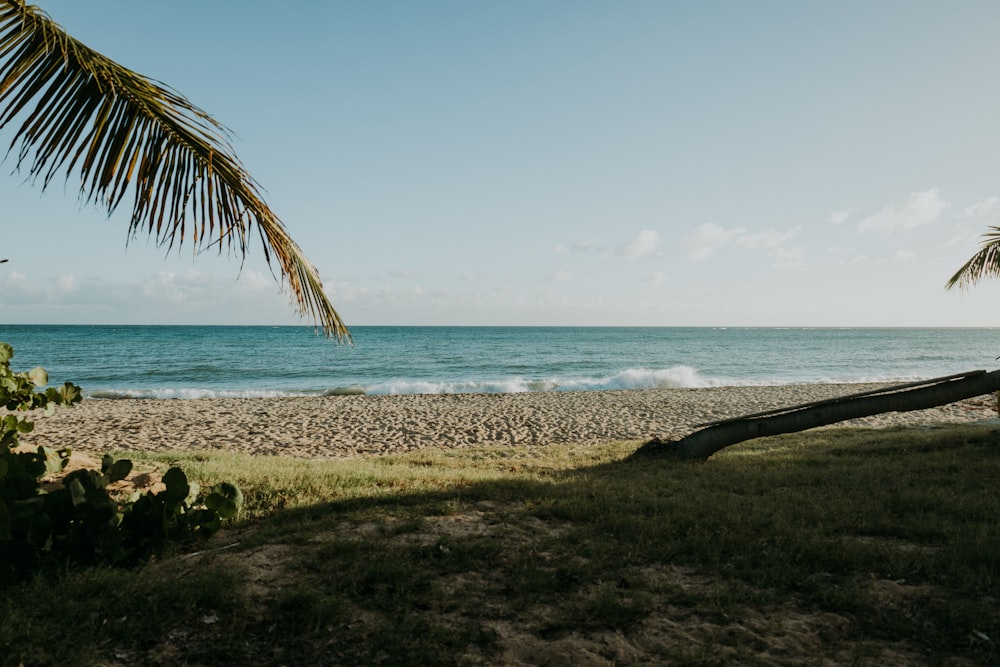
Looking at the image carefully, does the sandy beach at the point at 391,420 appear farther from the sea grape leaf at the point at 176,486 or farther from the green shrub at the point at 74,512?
the sea grape leaf at the point at 176,486

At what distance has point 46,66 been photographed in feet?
10.5

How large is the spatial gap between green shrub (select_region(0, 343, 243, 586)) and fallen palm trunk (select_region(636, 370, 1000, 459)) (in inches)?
259

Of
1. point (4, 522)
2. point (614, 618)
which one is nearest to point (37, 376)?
point (4, 522)

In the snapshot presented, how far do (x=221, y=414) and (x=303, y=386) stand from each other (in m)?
11.8

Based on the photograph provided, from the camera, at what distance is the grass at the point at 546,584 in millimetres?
2729

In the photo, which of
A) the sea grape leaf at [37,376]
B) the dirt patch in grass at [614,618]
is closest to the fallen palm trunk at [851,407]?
the dirt patch in grass at [614,618]

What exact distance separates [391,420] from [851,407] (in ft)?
42.0

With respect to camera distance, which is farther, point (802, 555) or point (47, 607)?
point (802, 555)

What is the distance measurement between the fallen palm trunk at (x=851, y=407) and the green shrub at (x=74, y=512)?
6585 millimetres

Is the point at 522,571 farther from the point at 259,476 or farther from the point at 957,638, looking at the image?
the point at 259,476

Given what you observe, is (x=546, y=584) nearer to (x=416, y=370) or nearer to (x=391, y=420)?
(x=391, y=420)

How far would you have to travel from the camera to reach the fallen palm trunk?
7.63 metres

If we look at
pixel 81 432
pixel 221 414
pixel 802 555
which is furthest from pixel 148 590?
pixel 221 414

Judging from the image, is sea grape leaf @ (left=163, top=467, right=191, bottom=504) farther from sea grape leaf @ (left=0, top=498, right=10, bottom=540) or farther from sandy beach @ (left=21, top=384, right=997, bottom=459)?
sandy beach @ (left=21, top=384, right=997, bottom=459)
